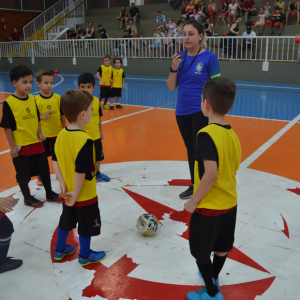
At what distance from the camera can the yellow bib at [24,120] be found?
11.4 ft

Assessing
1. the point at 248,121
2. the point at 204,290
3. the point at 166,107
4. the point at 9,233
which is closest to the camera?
the point at 204,290

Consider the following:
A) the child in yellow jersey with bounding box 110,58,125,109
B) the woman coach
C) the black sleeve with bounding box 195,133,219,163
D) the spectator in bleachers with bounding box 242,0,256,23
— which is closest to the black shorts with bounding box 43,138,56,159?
the woman coach

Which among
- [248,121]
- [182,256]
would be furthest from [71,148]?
[248,121]

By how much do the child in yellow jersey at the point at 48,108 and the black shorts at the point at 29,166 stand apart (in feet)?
1.53

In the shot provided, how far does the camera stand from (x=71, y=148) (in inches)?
92.8

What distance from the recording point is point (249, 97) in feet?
34.9

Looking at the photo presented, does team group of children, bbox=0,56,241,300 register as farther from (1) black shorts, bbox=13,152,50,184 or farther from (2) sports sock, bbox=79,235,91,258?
(1) black shorts, bbox=13,152,50,184

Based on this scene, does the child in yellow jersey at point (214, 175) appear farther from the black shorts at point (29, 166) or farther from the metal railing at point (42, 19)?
the metal railing at point (42, 19)

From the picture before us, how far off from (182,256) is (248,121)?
5.49m

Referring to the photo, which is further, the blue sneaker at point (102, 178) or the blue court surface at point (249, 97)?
the blue court surface at point (249, 97)

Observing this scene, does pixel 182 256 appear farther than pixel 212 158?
Yes

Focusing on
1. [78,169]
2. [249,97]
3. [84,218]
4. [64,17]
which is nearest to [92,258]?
[84,218]

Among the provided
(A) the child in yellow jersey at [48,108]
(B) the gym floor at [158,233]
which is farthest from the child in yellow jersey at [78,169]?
(A) the child in yellow jersey at [48,108]

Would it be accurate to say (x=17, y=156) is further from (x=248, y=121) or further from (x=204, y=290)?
(x=248, y=121)
